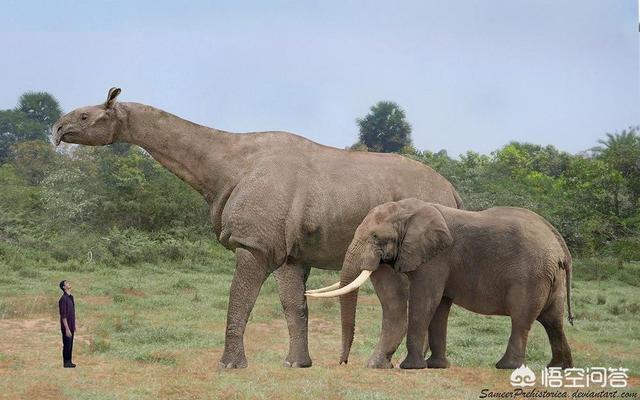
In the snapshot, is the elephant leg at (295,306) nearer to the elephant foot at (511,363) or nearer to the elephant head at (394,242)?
the elephant head at (394,242)

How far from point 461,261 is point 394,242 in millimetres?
739

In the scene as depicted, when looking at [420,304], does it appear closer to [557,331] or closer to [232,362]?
[557,331]

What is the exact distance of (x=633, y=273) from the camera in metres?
28.0

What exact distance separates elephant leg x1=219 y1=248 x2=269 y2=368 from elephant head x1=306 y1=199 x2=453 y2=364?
2.31ft

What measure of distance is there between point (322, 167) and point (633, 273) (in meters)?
20.3

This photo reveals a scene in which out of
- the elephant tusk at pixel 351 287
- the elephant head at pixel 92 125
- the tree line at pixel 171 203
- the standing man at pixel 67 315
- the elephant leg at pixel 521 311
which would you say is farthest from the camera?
the tree line at pixel 171 203

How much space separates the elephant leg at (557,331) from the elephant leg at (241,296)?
3.05 metres

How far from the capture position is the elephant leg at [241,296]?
32.1ft

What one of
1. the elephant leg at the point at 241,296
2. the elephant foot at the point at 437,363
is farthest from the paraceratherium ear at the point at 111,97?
the elephant foot at the point at 437,363

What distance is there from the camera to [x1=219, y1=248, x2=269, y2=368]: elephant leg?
977 cm

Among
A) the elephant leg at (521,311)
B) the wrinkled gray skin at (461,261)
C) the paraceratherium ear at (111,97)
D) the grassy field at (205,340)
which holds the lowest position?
the grassy field at (205,340)

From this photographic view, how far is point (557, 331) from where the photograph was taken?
9.98 meters

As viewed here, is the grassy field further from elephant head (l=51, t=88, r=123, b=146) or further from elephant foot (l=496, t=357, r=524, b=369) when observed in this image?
elephant head (l=51, t=88, r=123, b=146)

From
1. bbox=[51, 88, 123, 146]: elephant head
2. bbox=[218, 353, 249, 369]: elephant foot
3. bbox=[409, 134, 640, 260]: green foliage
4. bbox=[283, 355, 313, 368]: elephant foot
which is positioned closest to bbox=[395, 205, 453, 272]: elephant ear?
bbox=[283, 355, 313, 368]: elephant foot
